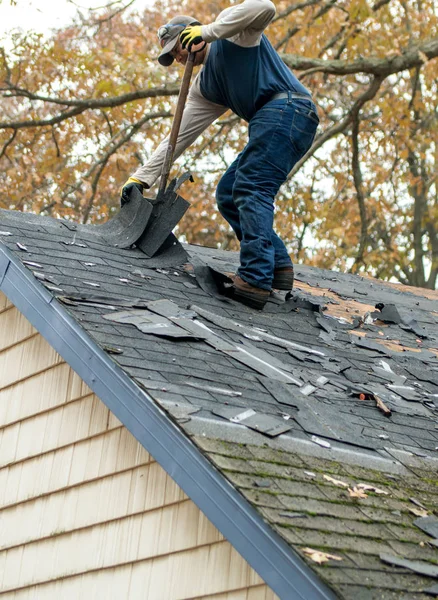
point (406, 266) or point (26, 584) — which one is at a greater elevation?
point (406, 266)

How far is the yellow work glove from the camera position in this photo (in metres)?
5.37

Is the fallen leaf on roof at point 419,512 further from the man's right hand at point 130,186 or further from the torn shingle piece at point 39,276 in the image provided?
the man's right hand at point 130,186

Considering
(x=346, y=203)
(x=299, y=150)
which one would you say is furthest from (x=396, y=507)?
(x=346, y=203)

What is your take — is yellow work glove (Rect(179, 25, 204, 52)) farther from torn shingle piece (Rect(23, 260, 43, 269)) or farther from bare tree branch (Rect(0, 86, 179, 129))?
bare tree branch (Rect(0, 86, 179, 129))

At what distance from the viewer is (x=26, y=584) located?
4430mm

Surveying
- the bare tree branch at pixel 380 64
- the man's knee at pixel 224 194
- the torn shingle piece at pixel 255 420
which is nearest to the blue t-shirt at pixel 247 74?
the man's knee at pixel 224 194

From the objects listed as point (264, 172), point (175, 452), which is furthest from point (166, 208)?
point (175, 452)

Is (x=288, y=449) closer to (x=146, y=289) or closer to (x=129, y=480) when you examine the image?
(x=129, y=480)

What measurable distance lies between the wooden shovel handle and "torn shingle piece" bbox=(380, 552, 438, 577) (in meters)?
3.64

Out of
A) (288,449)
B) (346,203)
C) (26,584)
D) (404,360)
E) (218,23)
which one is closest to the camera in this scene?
(288,449)

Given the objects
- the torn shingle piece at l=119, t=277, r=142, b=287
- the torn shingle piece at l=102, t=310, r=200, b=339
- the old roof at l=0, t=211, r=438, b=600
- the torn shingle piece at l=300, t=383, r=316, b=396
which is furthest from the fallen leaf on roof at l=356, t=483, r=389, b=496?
A: the torn shingle piece at l=119, t=277, r=142, b=287

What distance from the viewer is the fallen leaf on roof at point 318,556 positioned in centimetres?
271

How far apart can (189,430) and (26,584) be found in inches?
66.4

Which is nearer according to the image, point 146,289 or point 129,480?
point 129,480
